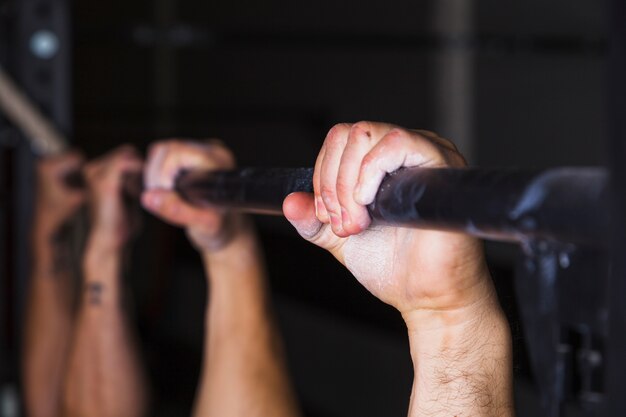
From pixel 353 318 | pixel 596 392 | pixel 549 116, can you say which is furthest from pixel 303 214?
pixel 549 116

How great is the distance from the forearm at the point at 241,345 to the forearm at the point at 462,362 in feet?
1.23

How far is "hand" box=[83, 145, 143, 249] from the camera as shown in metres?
0.96

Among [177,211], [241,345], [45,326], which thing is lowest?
[45,326]

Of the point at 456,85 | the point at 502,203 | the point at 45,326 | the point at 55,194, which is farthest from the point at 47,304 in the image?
the point at 456,85

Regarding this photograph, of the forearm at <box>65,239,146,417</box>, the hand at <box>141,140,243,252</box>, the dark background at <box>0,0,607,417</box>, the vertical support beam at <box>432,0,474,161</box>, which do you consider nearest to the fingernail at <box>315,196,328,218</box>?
the hand at <box>141,140,243,252</box>

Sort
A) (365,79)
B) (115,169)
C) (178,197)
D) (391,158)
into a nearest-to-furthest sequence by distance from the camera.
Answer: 1. (391,158)
2. (178,197)
3. (115,169)
4. (365,79)

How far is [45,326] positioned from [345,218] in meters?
0.87

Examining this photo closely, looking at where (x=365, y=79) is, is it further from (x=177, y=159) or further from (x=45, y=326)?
(x=177, y=159)

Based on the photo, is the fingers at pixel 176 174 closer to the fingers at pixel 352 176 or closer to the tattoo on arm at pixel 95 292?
the tattoo on arm at pixel 95 292

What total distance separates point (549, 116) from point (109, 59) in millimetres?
1674

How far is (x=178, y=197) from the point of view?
2.53ft

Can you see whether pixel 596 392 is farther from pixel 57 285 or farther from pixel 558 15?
pixel 558 15

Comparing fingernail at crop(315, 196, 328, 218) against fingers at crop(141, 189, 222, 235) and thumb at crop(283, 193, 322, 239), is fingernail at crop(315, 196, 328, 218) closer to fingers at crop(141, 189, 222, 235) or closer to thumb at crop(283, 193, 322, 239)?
thumb at crop(283, 193, 322, 239)

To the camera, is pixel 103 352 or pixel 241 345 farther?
pixel 103 352
